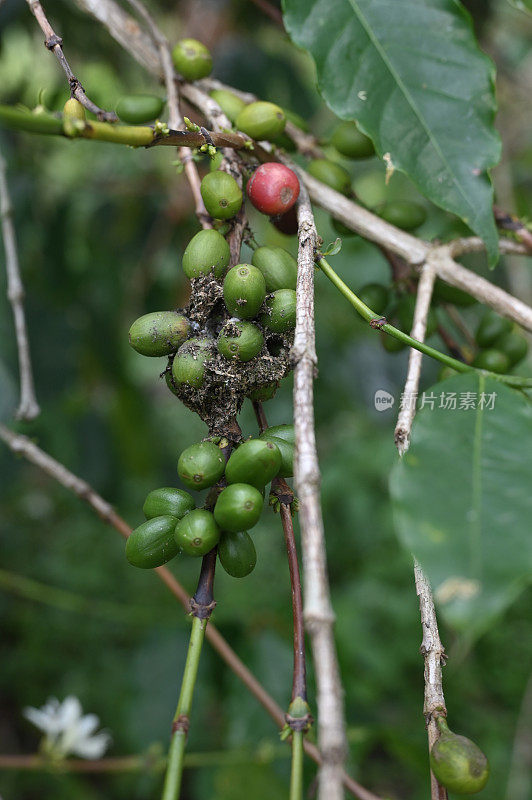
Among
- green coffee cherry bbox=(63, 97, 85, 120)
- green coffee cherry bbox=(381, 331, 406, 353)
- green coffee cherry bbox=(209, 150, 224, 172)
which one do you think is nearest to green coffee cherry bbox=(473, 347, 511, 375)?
green coffee cherry bbox=(381, 331, 406, 353)

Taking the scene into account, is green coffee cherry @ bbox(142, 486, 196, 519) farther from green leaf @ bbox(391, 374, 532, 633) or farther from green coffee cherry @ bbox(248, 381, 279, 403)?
green leaf @ bbox(391, 374, 532, 633)

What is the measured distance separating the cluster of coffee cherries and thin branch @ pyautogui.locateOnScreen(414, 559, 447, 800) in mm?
225

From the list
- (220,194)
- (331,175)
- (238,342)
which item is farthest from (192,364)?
(331,175)

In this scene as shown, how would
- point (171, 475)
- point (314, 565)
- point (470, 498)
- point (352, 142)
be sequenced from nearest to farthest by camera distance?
1. point (314, 565)
2. point (470, 498)
3. point (352, 142)
4. point (171, 475)

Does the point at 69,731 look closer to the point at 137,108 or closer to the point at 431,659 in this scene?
the point at 431,659

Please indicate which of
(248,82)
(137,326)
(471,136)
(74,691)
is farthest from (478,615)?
(74,691)

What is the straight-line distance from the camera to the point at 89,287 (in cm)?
275

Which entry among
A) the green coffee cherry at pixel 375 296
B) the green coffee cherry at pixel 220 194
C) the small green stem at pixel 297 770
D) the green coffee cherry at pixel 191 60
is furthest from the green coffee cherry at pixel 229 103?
the small green stem at pixel 297 770

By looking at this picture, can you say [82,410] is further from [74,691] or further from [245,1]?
[245,1]

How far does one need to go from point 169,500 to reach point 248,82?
2067 millimetres

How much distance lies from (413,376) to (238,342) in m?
0.28

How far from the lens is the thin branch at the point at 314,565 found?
1.86 ft

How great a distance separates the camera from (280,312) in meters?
0.96

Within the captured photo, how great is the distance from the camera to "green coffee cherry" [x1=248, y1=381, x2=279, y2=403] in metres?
0.98
